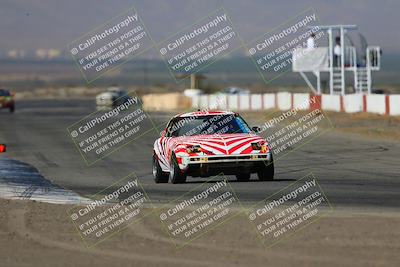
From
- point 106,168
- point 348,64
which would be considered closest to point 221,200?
point 106,168

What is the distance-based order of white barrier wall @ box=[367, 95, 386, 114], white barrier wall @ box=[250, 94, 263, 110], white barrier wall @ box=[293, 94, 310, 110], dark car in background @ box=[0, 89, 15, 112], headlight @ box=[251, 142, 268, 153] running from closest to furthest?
headlight @ box=[251, 142, 268, 153] → white barrier wall @ box=[367, 95, 386, 114] → white barrier wall @ box=[293, 94, 310, 110] → white barrier wall @ box=[250, 94, 263, 110] → dark car in background @ box=[0, 89, 15, 112]

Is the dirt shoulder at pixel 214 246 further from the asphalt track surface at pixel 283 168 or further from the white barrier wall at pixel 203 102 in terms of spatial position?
the white barrier wall at pixel 203 102

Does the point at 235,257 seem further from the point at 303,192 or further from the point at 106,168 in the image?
the point at 106,168

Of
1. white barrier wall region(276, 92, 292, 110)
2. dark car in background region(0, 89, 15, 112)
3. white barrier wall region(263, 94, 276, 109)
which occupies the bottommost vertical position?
white barrier wall region(263, 94, 276, 109)

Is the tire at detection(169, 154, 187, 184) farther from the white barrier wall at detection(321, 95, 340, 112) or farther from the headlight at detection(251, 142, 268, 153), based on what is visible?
the white barrier wall at detection(321, 95, 340, 112)

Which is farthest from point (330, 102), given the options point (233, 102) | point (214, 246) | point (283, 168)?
point (214, 246)

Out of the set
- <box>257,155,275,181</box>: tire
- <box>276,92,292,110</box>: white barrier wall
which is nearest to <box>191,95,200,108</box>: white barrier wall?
<box>276,92,292,110</box>: white barrier wall

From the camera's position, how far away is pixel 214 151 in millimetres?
18109

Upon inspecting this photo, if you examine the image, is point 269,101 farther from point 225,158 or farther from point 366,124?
point 225,158

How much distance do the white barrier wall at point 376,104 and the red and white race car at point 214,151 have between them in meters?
24.7

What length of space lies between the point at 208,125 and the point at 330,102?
1204 inches

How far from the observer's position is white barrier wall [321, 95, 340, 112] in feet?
159

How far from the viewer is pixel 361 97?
46.2 m

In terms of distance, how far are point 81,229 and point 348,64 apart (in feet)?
156
